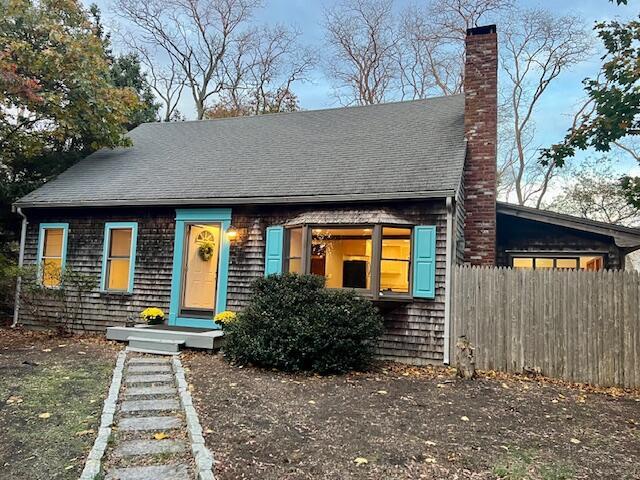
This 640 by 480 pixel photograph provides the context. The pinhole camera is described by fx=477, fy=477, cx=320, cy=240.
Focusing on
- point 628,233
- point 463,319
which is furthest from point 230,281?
point 628,233

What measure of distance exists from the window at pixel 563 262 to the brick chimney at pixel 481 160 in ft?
4.17

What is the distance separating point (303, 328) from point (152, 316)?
3.84 meters

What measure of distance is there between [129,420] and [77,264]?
21.1ft

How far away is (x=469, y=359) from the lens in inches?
261

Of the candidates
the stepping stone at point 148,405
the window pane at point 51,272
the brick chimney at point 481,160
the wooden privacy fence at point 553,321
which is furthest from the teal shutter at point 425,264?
the window pane at point 51,272

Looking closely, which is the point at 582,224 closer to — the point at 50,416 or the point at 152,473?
the point at 152,473

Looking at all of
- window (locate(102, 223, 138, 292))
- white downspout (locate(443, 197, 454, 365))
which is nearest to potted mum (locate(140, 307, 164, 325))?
window (locate(102, 223, 138, 292))

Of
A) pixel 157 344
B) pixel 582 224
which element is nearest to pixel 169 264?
pixel 157 344

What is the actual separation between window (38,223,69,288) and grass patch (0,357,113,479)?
3.49m

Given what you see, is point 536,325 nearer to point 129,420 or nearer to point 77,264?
point 129,420

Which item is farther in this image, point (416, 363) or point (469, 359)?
point (416, 363)

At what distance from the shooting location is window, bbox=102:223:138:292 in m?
9.53

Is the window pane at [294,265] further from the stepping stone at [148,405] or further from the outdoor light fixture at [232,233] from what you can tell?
the stepping stone at [148,405]

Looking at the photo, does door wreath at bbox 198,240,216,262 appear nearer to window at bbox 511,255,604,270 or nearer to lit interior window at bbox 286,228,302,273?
lit interior window at bbox 286,228,302,273
